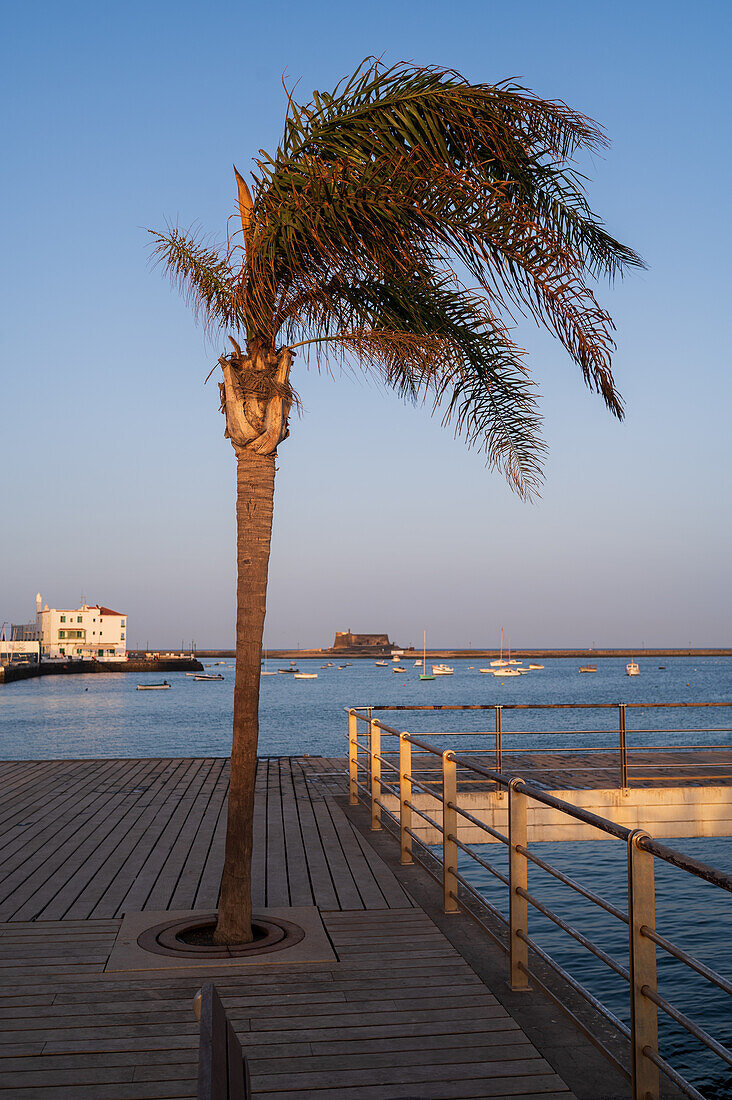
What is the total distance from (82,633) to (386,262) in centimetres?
12490

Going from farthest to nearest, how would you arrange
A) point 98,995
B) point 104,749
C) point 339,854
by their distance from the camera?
point 104,749 → point 339,854 → point 98,995

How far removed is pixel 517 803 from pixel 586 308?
247cm

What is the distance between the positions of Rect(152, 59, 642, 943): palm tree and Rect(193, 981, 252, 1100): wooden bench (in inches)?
122

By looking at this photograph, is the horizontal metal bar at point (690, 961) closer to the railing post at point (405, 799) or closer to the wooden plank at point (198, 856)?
the wooden plank at point (198, 856)

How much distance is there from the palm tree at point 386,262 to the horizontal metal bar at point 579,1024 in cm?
168

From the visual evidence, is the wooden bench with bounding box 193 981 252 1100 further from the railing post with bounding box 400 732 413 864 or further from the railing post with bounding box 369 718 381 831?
the railing post with bounding box 369 718 381 831

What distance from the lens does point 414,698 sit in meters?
80.3

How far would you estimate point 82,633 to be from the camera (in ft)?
405

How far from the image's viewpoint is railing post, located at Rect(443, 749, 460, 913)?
520 centimetres

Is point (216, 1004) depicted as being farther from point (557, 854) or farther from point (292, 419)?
point (557, 854)

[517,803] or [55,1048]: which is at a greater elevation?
[517,803]

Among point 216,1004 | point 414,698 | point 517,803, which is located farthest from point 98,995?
point 414,698

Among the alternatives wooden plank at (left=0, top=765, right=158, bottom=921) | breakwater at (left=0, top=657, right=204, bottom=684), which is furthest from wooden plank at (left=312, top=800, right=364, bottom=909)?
breakwater at (left=0, top=657, right=204, bottom=684)

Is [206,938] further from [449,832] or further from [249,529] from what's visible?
[249,529]
